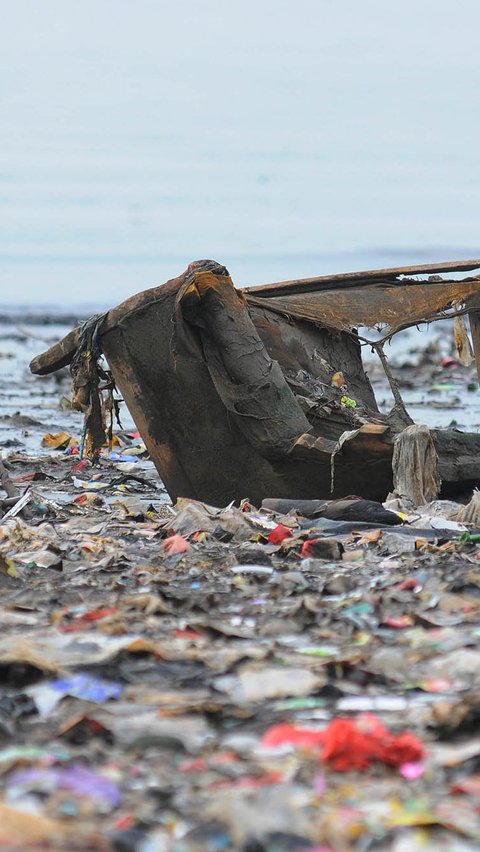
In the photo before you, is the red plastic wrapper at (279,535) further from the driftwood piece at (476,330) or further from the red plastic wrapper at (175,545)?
the driftwood piece at (476,330)

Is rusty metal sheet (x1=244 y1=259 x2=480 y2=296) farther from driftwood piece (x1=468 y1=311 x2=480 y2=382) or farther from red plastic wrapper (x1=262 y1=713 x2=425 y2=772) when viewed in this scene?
red plastic wrapper (x1=262 y1=713 x2=425 y2=772)

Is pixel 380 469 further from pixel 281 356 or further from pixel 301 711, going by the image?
pixel 301 711

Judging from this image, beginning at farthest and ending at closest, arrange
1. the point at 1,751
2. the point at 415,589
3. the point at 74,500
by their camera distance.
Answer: the point at 74,500 → the point at 415,589 → the point at 1,751

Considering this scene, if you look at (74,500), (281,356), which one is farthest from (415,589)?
(74,500)

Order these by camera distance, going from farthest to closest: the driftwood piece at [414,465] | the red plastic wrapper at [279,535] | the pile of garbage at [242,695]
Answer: the driftwood piece at [414,465], the red plastic wrapper at [279,535], the pile of garbage at [242,695]

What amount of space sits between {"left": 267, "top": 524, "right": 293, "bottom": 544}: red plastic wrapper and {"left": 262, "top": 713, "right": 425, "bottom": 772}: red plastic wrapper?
3.11 metres

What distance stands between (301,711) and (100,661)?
0.71 meters

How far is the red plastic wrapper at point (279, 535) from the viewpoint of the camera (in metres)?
5.95

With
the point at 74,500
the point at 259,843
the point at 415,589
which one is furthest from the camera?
the point at 74,500

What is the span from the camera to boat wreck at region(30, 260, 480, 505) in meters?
7.05

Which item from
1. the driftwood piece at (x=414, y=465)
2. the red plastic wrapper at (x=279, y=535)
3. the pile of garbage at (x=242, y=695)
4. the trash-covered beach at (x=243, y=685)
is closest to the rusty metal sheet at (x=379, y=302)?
the driftwood piece at (x=414, y=465)

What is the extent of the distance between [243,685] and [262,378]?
394cm

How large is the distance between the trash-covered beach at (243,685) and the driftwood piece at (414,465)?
53cm

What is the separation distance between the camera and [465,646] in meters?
3.62
